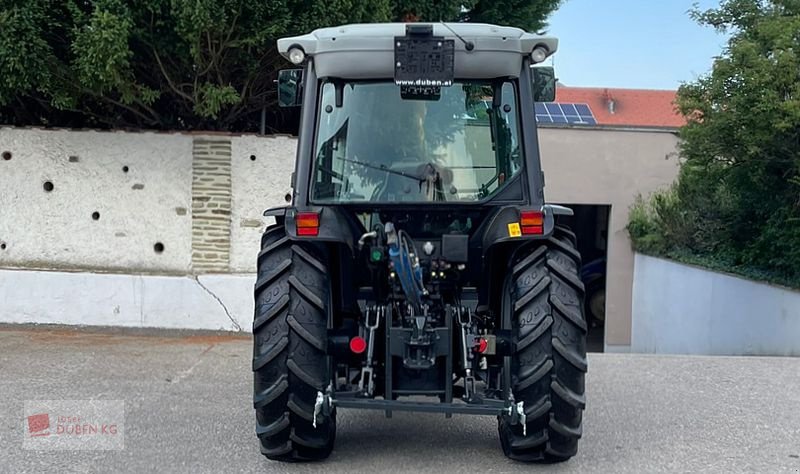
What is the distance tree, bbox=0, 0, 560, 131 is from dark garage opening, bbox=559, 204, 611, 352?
9.46 metres

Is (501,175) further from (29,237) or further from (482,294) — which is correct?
(29,237)

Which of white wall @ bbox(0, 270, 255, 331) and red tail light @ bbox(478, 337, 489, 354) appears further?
white wall @ bbox(0, 270, 255, 331)

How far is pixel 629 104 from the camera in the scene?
111 feet

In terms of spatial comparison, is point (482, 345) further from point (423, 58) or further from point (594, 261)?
point (594, 261)

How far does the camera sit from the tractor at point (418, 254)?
4414mm

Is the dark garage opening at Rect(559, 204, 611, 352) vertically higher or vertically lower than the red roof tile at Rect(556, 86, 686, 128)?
lower

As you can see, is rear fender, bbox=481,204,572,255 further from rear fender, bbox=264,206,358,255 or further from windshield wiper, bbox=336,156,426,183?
rear fender, bbox=264,206,358,255

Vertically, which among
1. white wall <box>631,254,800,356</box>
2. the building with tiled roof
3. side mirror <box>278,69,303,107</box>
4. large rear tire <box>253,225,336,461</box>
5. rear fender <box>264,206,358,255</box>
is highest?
the building with tiled roof

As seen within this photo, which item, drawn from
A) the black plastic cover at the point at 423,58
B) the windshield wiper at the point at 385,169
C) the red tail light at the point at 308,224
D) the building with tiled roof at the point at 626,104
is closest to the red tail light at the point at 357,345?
the red tail light at the point at 308,224

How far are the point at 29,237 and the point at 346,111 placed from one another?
633cm

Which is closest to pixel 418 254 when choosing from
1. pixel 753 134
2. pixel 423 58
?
pixel 423 58

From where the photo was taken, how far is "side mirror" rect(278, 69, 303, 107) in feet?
17.5

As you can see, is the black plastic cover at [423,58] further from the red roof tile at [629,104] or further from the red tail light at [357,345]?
the red roof tile at [629,104]

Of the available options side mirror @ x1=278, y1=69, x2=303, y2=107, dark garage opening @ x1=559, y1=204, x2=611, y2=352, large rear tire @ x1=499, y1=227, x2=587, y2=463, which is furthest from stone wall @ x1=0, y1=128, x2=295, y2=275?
dark garage opening @ x1=559, y1=204, x2=611, y2=352
